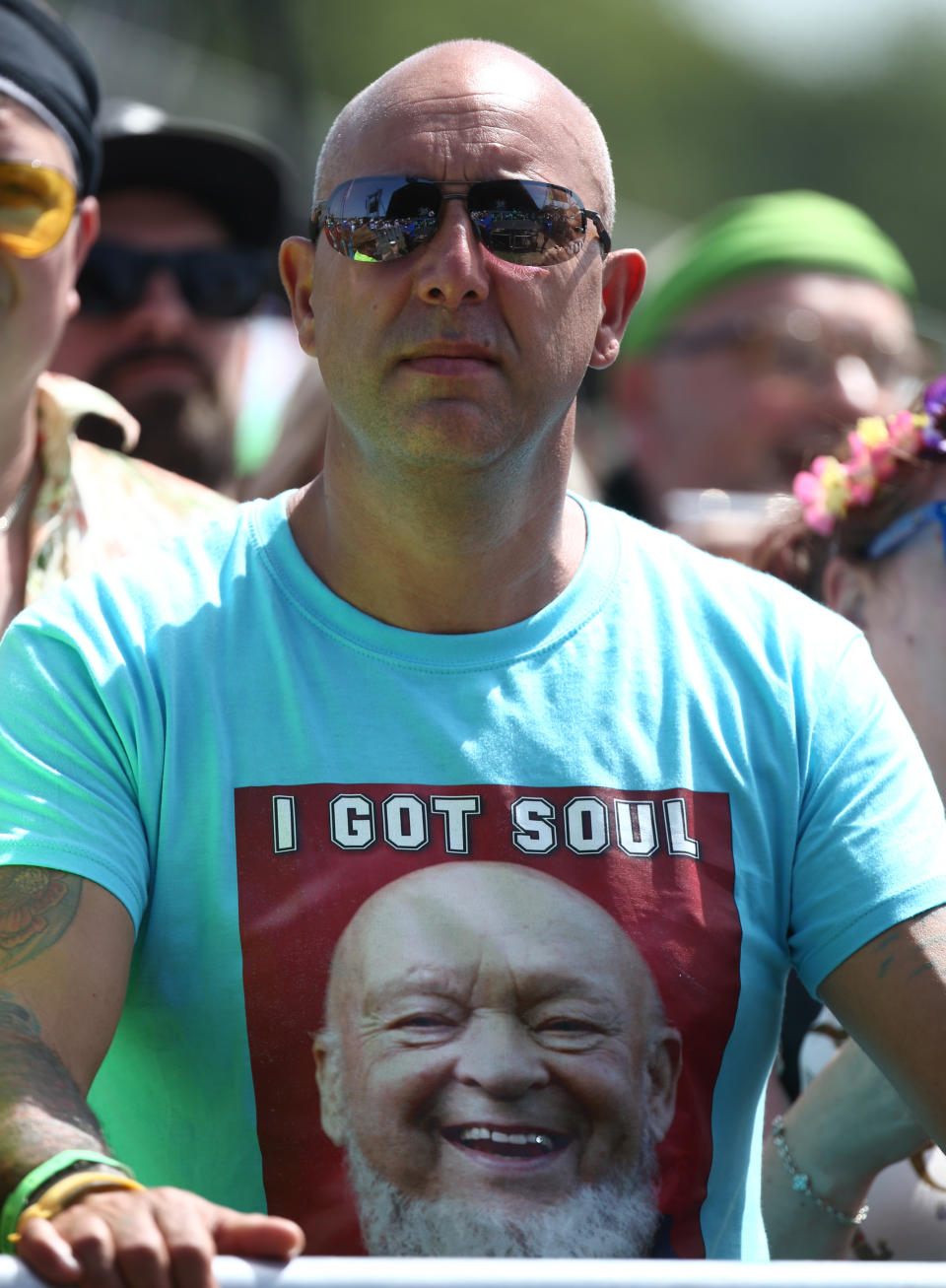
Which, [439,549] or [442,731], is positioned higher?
[439,549]

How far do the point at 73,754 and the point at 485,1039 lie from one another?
579mm

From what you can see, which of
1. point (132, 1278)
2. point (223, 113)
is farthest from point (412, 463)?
point (223, 113)

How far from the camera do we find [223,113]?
918 cm

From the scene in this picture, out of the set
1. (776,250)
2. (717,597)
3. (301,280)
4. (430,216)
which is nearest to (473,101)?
(430,216)

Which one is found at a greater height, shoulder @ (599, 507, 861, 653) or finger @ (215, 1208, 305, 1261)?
shoulder @ (599, 507, 861, 653)

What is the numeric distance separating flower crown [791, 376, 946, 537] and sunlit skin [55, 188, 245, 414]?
5.75 ft

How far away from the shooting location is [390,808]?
7.47 feet

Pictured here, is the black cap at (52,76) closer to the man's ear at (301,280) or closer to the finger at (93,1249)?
the man's ear at (301,280)

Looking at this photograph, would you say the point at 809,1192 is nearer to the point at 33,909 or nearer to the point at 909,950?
the point at 909,950

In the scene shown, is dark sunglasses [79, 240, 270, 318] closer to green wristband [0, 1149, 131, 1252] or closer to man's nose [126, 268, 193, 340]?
man's nose [126, 268, 193, 340]

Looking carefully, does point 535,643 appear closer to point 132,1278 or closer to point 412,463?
point 412,463

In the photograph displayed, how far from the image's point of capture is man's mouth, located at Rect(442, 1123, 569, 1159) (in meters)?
2.20

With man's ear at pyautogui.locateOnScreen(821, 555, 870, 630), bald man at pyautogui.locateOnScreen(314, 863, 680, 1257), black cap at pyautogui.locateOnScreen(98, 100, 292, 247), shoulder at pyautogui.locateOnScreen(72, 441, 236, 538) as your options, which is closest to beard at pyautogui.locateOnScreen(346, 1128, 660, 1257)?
bald man at pyautogui.locateOnScreen(314, 863, 680, 1257)

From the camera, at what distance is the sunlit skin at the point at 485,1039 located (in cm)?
220
